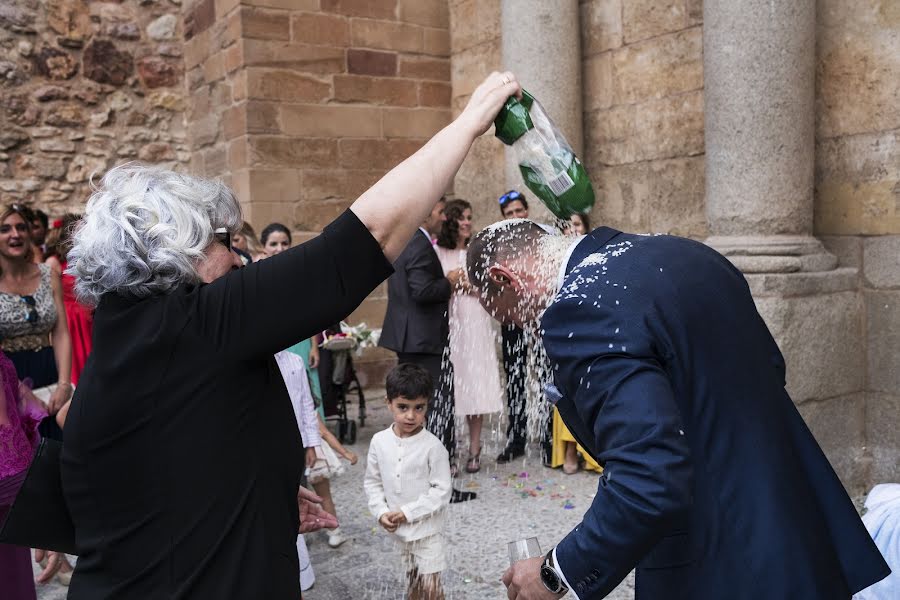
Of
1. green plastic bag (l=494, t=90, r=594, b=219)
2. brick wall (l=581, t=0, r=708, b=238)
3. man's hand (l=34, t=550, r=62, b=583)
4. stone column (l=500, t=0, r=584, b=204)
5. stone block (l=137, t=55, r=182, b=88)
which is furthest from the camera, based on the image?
stone block (l=137, t=55, r=182, b=88)

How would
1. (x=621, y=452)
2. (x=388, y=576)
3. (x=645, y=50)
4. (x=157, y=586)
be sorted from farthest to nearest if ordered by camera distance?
(x=645, y=50), (x=388, y=576), (x=157, y=586), (x=621, y=452)

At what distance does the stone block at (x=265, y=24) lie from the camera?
25.6ft

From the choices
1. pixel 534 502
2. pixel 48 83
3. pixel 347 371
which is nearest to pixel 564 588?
pixel 534 502

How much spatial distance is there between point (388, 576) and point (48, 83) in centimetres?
687

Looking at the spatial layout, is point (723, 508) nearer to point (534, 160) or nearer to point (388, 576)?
point (534, 160)

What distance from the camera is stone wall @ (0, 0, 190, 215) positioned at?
852 cm

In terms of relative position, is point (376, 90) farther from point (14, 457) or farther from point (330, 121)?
point (14, 457)

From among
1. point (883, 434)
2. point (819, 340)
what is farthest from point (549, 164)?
point (883, 434)

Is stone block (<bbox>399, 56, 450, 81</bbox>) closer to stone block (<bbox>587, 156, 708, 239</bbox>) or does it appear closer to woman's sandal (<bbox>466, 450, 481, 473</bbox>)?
stone block (<bbox>587, 156, 708, 239</bbox>)

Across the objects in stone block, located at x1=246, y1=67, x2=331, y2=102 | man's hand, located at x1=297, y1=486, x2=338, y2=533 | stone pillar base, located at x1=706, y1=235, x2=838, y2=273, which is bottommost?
man's hand, located at x1=297, y1=486, x2=338, y2=533

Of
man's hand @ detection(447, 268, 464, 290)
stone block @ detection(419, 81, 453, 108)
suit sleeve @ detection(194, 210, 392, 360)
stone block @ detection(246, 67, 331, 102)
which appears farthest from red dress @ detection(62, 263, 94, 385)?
suit sleeve @ detection(194, 210, 392, 360)

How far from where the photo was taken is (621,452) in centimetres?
156

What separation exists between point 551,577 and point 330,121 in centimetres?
712

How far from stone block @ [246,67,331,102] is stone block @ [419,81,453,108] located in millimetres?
1022
